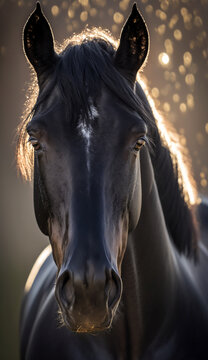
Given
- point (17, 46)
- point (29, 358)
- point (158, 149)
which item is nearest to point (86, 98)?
point (158, 149)

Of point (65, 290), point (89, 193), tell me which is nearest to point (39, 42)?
point (89, 193)

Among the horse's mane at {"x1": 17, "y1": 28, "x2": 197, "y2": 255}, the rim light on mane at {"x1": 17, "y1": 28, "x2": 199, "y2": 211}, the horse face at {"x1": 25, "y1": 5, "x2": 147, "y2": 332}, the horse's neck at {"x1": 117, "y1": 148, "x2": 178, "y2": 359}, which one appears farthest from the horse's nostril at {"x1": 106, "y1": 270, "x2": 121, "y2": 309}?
the rim light on mane at {"x1": 17, "y1": 28, "x2": 199, "y2": 211}

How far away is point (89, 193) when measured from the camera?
3.79 feet

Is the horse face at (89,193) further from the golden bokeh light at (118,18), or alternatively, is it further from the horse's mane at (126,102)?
the golden bokeh light at (118,18)

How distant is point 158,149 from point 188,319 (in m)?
0.58

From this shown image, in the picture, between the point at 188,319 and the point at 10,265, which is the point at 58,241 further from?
the point at 10,265

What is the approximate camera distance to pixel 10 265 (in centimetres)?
670

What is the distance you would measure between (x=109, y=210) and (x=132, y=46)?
1.84ft

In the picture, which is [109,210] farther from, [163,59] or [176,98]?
[176,98]

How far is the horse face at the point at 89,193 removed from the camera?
3.46ft

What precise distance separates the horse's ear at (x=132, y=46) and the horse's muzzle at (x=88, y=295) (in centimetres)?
66

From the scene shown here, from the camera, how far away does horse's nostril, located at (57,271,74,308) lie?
105 cm

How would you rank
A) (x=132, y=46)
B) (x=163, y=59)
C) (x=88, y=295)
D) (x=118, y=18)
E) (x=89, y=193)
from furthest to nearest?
(x=118, y=18), (x=163, y=59), (x=132, y=46), (x=89, y=193), (x=88, y=295)

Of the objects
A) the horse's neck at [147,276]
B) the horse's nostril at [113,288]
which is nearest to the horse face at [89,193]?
the horse's nostril at [113,288]
